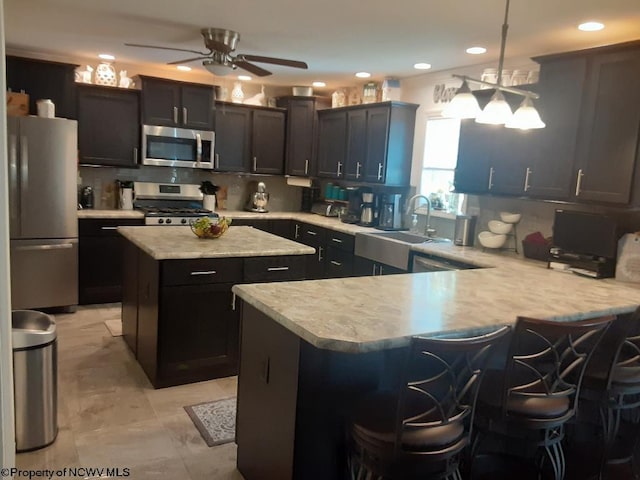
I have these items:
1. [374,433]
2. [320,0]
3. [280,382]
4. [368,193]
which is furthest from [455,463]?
[368,193]

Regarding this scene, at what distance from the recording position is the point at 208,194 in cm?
621

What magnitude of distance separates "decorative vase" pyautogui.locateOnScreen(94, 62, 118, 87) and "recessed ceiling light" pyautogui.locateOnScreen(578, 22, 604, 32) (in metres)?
4.39

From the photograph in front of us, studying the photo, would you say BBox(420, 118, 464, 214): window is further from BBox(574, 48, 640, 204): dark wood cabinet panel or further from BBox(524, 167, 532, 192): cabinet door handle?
BBox(574, 48, 640, 204): dark wood cabinet panel

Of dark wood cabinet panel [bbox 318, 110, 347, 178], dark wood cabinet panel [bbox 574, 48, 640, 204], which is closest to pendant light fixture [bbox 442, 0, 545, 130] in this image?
dark wood cabinet panel [bbox 574, 48, 640, 204]

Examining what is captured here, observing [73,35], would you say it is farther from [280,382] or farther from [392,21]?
[280,382]

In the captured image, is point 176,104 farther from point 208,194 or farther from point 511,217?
point 511,217

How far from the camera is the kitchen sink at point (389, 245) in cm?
453

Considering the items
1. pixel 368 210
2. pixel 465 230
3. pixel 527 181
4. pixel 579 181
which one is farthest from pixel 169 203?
pixel 579 181

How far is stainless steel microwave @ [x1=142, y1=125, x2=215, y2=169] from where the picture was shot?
5648 mm

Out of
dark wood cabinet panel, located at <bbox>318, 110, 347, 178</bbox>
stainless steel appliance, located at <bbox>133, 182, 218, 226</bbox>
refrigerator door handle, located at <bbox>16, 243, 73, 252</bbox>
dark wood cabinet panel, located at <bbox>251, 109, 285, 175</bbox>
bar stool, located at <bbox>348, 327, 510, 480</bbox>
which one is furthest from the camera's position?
dark wood cabinet panel, located at <bbox>251, 109, 285, 175</bbox>

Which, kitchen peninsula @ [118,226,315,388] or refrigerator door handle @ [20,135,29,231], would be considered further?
refrigerator door handle @ [20,135,29,231]

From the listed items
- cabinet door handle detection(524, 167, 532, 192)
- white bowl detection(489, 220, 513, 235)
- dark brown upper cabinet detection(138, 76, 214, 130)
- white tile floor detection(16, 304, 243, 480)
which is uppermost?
dark brown upper cabinet detection(138, 76, 214, 130)

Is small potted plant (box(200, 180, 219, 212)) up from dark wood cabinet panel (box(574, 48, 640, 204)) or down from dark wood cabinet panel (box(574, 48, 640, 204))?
down

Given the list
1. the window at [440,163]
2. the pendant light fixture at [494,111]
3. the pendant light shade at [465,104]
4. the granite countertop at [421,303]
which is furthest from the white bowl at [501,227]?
the pendant light shade at [465,104]
